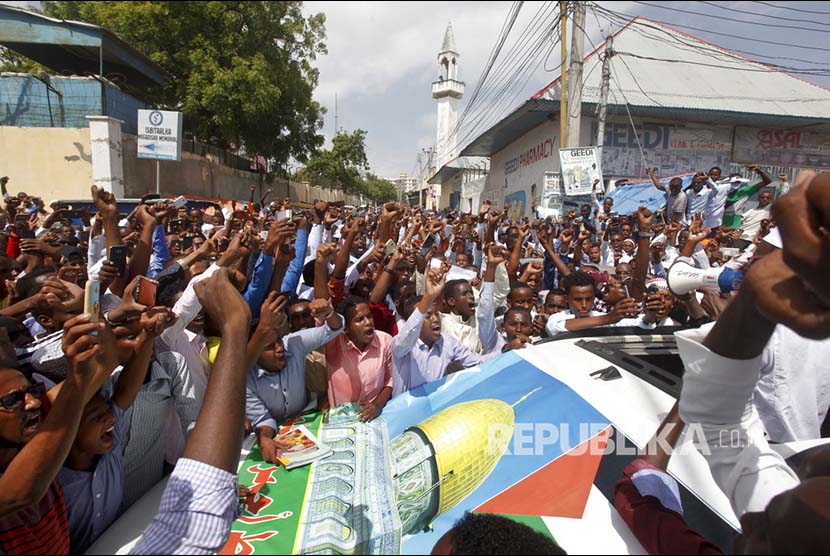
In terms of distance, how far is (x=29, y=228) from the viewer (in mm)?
6832

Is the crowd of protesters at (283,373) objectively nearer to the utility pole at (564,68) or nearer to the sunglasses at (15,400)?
the sunglasses at (15,400)

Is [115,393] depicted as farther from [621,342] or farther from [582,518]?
[621,342]

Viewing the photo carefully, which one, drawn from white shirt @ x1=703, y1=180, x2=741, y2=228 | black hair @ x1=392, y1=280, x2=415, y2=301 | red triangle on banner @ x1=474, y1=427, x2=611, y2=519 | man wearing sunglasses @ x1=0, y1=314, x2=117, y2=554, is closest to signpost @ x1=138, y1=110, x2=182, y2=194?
black hair @ x1=392, y1=280, x2=415, y2=301

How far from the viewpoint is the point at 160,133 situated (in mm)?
9508

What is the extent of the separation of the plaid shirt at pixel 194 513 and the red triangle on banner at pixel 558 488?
842mm

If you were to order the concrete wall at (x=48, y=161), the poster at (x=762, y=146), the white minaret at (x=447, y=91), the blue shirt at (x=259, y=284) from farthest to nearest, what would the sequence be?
the white minaret at (x=447, y=91), the poster at (x=762, y=146), the concrete wall at (x=48, y=161), the blue shirt at (x=259, y=284)

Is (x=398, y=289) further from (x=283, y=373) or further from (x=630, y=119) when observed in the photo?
(x=630, y=119)

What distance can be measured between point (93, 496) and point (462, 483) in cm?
130

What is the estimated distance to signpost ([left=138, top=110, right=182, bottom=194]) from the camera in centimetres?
939

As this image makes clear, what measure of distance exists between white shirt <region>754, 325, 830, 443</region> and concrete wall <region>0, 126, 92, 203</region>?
618 inches

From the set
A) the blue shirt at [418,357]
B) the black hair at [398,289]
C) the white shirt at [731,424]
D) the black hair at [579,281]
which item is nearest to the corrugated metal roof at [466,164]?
the black hair at [398,289]

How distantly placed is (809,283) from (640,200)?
1183 cm

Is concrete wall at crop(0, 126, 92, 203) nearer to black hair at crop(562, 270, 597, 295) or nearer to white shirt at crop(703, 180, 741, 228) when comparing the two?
black hair at crop(562, 270, 597, 295)

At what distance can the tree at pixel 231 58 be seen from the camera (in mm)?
3250
